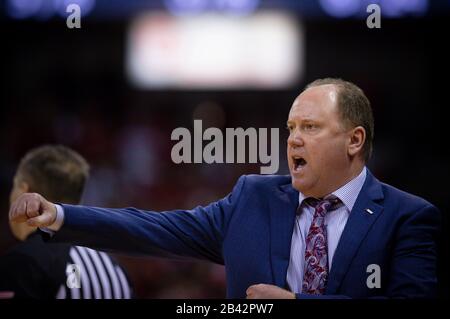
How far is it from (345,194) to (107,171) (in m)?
2.90

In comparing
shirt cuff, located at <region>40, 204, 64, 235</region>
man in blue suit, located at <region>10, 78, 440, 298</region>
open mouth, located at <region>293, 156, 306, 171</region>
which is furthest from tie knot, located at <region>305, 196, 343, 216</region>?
shirt cuff, located at <region>40, 204, 64, 235</region>

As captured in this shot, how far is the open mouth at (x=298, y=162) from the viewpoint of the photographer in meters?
2.23

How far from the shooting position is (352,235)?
2.17 metres

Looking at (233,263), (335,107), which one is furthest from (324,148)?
(233,263)

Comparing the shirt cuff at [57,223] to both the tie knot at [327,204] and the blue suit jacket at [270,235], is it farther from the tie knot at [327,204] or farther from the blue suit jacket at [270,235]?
the tie knot at [327,204]

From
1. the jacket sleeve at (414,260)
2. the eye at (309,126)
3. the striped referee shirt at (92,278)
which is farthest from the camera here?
the striped referee shirt at (92,278)

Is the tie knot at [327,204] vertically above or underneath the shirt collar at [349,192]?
underneath

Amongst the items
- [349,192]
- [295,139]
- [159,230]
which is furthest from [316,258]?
[159,230]

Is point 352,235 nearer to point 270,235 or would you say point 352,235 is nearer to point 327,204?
point 327,204

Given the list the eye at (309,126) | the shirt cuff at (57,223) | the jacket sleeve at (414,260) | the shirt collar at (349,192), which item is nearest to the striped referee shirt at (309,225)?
the shirt collar at (349,192)

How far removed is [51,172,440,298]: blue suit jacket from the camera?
2145 millimetres

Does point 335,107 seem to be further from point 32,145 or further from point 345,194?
point 32,145

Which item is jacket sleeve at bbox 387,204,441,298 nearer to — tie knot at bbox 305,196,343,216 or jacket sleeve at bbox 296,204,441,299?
jacket sleeve at bbox 296,204,441,299

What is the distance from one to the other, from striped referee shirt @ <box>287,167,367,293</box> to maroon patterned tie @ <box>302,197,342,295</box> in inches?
0.6
